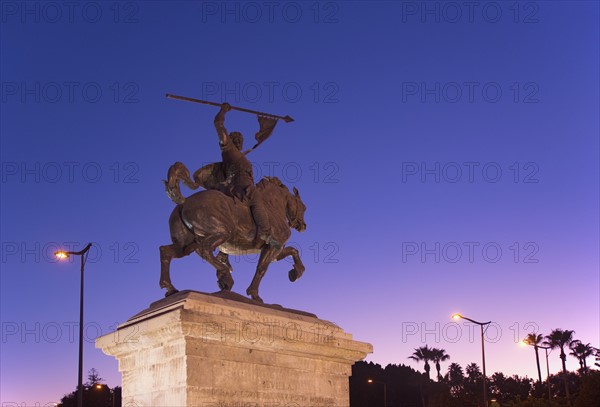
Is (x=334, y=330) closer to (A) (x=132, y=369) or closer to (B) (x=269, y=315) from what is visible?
(B) (x=269, y=315)

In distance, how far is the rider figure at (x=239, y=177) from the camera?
1062 cm

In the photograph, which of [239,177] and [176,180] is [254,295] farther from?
[176,180]

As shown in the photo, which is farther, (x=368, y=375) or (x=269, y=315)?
(x=368, y=375)

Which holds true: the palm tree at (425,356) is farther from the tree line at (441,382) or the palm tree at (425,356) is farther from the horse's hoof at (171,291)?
the horse's hoof at (171,291)

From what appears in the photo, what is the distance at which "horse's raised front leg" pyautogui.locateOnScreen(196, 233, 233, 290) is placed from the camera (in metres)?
9.97

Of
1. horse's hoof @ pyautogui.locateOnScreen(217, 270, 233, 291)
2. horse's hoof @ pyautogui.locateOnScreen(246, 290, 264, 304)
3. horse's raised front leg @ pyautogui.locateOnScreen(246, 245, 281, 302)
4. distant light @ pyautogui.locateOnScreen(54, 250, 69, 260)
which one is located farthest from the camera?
distant light @ pyautogui.locateOnScreen(54, 250, 69, 260)

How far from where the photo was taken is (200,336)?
872 centimetres

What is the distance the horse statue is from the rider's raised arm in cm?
70

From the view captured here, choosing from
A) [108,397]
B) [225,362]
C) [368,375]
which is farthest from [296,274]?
[368,375]

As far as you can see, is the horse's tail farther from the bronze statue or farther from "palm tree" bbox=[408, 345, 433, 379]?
"palm tree" bbox=[408, 345, 433, 379]

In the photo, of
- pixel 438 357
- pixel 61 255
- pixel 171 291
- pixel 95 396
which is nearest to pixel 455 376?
pixel 438 357

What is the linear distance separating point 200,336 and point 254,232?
7.42 ft

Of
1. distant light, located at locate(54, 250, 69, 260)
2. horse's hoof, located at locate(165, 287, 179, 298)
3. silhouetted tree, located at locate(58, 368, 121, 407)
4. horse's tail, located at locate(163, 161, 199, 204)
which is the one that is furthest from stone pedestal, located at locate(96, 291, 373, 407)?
silhouetted tree, located at locate(58, 368, 121, 407)

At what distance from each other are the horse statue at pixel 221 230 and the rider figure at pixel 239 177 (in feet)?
0.32
